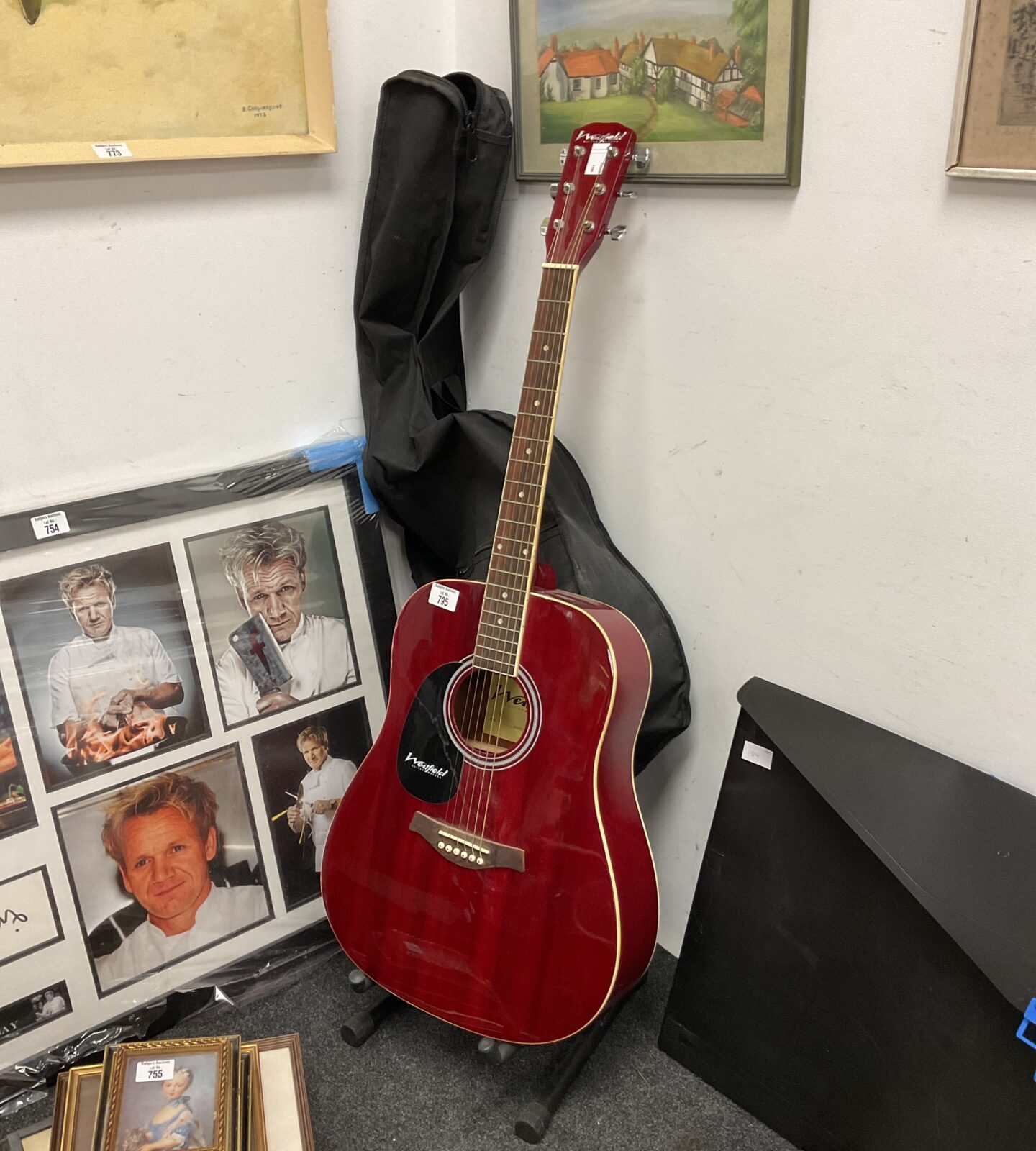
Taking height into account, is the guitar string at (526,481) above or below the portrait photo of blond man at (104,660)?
above

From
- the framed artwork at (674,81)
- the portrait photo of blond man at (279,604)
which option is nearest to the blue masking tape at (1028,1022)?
the framed artwork at (674,81)

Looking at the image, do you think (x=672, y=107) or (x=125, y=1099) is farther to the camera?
(x=672, y=107)

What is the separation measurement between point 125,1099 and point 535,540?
0.80m

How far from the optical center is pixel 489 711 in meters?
1.33

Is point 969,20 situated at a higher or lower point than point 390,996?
higher

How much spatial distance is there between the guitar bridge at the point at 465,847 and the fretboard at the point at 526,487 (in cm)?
22

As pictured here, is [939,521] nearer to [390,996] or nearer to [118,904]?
[390,996]

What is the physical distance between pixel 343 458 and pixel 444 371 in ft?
0.70

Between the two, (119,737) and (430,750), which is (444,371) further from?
(119,737)

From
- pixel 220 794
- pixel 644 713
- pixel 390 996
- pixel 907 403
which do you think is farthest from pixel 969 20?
pixel 390 996

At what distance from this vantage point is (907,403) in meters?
1.12

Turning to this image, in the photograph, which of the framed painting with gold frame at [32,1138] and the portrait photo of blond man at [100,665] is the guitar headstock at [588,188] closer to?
the portrait photo of blond man at [100,665]

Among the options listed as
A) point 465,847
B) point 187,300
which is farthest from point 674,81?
point 465,847

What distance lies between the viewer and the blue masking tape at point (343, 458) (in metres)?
1.55
